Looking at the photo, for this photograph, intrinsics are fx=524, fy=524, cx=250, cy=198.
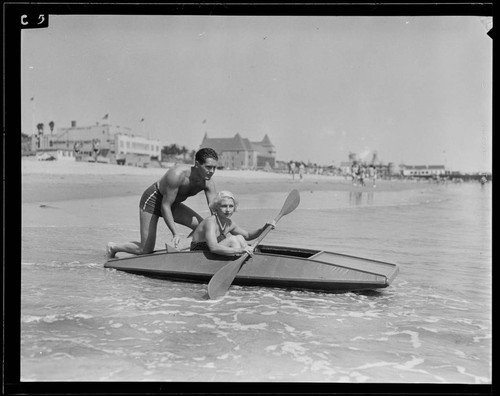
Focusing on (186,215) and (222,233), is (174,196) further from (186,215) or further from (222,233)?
(222,233)

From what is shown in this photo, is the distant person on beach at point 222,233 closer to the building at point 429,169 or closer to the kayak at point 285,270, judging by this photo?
the kayak at point 285,270

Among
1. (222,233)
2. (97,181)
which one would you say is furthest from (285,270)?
(97,181)

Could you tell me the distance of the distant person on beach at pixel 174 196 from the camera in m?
5.10

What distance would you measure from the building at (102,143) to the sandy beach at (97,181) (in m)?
0.47

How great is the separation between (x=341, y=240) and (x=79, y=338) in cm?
513

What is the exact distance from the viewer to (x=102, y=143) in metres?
17.9

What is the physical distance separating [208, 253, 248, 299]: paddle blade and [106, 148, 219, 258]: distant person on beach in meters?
0.82

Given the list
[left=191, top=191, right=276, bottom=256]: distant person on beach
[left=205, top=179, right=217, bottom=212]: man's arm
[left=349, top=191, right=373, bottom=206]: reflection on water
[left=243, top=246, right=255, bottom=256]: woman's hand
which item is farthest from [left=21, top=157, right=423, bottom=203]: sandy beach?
[left=243, top=246, right=255, bottom=256]: woman's hand

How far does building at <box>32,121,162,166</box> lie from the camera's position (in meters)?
14.0

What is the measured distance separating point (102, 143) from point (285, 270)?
47.8 ft

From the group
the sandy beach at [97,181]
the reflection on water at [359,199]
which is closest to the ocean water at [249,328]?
the sandy beach at [97,181]

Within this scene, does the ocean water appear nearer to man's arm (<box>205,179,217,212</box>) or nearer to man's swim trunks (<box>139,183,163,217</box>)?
man's swim trunks (<box>139,183,163,217</box>)
